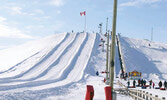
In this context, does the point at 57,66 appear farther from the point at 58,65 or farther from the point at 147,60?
the point at 147,60

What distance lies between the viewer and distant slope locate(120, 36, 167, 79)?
48344 millimetres

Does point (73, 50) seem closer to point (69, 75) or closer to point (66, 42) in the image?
Answer: point (66, 42)

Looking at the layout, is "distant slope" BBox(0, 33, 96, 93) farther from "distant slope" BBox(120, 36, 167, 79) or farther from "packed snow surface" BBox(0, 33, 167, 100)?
"distant slope" BBox(120, 36, 167, 79)

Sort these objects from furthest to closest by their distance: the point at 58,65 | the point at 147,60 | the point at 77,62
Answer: the point at 147,60
the point at 77,62
the point at 58,65

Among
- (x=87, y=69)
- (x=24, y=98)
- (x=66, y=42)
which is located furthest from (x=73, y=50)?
(x=24, y=98)

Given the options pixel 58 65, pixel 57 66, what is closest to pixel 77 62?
pixel 58 65

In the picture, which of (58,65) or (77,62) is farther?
(77,62)

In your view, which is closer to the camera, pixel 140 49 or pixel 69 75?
pixel 69 75

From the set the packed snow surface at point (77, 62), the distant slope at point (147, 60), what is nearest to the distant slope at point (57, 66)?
the packed snow surface at point (77, 62)

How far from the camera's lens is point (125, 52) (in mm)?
58938

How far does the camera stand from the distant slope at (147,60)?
4834cm

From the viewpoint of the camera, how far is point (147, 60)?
2221 inches

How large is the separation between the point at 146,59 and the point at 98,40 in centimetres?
1630

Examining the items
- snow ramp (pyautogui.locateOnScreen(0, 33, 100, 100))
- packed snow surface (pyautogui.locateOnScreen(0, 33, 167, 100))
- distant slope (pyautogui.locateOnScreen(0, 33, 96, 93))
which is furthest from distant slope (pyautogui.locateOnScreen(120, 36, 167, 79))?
distant slope (pyautogui.locateOnScreen(0, 33, 96, 93))
